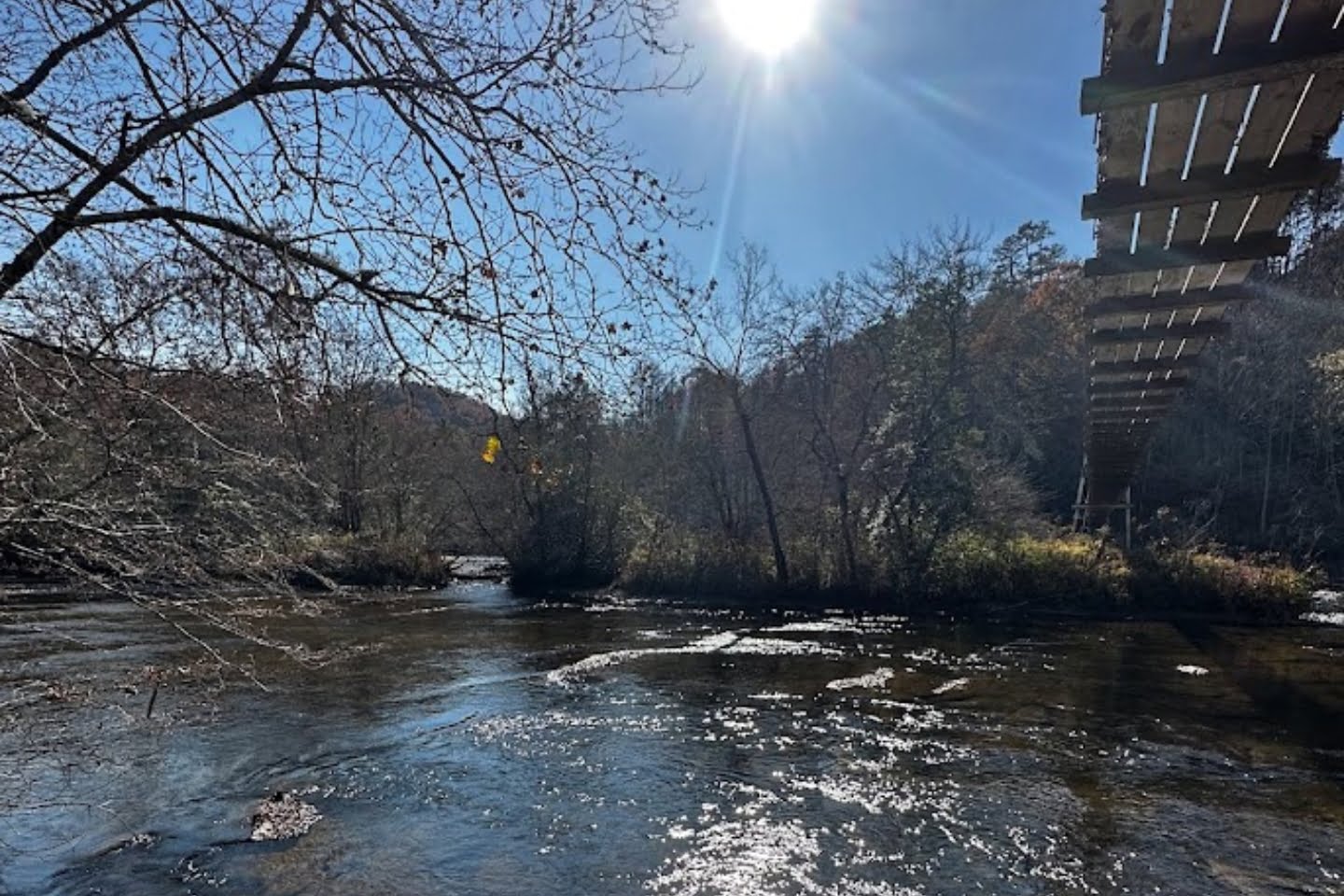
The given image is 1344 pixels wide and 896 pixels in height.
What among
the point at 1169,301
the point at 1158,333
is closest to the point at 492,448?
the point at 1169,301

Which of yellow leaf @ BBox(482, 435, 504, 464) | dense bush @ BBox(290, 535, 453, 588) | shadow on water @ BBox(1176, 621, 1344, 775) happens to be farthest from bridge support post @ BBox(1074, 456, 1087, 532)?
yellow leaf @ BBox(482, 435, 504, 464)

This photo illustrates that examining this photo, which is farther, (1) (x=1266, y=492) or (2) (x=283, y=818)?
(1) (x=1266, y=492)

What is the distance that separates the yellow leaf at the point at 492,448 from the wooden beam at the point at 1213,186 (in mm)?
3887

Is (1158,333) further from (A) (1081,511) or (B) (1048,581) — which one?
(A) (1081,511)

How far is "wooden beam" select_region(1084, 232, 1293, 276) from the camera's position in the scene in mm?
6125

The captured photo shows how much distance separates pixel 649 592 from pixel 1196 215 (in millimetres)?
19624

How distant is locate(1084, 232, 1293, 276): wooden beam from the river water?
404 centimetres

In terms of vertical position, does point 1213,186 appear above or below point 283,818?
above

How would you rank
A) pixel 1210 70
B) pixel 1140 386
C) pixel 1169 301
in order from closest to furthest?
pixel 1210 70, pixel 1169 301, pixel 1140 386

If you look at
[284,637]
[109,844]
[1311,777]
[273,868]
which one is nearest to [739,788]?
[273,868]

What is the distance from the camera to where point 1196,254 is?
6.26 m

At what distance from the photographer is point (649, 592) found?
79.0ft

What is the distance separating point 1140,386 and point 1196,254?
7.35m

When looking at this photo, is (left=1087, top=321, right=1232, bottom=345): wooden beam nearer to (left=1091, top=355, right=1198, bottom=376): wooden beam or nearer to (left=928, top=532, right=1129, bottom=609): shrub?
(left=1091, top=355, right=1198, bottom=376): wooden beam
